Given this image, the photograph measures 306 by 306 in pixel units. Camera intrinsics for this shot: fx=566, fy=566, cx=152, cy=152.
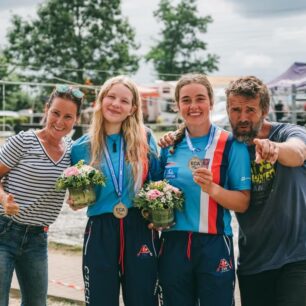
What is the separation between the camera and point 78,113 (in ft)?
14.0

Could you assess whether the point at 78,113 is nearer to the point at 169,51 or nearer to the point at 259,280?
the point at 259,280

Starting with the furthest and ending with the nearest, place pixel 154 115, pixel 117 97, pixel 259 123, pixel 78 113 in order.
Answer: pixel 154 115 < pixel 78 113 < pixel 117 97 < pixel 259 123

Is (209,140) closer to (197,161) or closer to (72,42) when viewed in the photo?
(197,161)

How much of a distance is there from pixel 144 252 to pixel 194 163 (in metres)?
0.69

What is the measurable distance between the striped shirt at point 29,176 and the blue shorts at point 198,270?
0.98 m

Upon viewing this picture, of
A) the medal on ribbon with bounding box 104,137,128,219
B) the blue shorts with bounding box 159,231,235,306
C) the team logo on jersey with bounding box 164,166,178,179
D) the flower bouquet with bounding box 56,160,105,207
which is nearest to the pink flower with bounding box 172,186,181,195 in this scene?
the team logo on jersey with bounding box 164,166,178,179

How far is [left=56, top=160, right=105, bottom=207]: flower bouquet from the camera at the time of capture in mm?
3719

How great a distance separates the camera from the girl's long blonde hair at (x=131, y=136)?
3.92 meters

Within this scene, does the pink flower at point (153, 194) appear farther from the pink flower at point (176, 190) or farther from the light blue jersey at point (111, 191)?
the light blue jersey at point (111, 191)

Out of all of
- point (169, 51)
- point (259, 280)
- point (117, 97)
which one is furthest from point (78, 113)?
point (169, 51)

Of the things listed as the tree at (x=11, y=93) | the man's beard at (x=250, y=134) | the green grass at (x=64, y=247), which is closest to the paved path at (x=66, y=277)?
the green grass at (x=64, y=247)

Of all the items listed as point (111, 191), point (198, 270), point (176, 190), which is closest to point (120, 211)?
point (111, 191)

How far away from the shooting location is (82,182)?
3701 millimetres

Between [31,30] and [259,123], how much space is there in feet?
169
